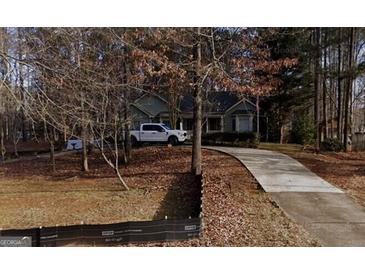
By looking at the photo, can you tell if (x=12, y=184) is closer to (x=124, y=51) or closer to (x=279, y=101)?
(x=124, y=51)

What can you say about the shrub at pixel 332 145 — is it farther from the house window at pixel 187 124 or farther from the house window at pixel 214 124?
the house window at pixel 187 124

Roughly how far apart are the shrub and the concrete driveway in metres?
4.63

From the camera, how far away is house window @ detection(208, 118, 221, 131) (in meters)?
24.0

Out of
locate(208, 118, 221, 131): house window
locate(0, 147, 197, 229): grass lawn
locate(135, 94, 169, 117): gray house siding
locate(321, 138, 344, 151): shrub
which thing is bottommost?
locate(0, 147, 197, 229): grass lawn

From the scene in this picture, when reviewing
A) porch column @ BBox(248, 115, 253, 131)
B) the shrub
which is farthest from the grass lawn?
porch column @ BBox(248, 115, 253, 131)

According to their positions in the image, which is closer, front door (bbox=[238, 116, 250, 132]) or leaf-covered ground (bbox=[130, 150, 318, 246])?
leaf-covered ground (bbox=[130, 150, 318, 246])

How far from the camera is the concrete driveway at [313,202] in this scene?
5750 mm

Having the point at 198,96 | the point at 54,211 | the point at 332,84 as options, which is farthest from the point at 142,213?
the point at 332,84

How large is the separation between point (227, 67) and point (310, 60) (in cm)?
935

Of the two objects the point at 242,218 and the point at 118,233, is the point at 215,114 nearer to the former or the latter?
the point at 242,218

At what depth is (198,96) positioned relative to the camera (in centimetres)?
1014

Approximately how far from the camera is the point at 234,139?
18.6 m

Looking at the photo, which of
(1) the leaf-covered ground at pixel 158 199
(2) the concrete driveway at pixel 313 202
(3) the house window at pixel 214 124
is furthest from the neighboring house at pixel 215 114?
(2) the concrete driveway at pixel 313 202

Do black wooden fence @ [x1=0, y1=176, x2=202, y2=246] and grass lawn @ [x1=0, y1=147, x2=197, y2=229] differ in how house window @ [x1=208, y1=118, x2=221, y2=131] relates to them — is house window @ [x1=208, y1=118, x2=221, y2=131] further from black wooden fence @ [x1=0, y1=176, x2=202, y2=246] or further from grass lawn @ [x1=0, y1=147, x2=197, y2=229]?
black wooden fence @ [x1=0, y1=176, x2=202, y2=246]
